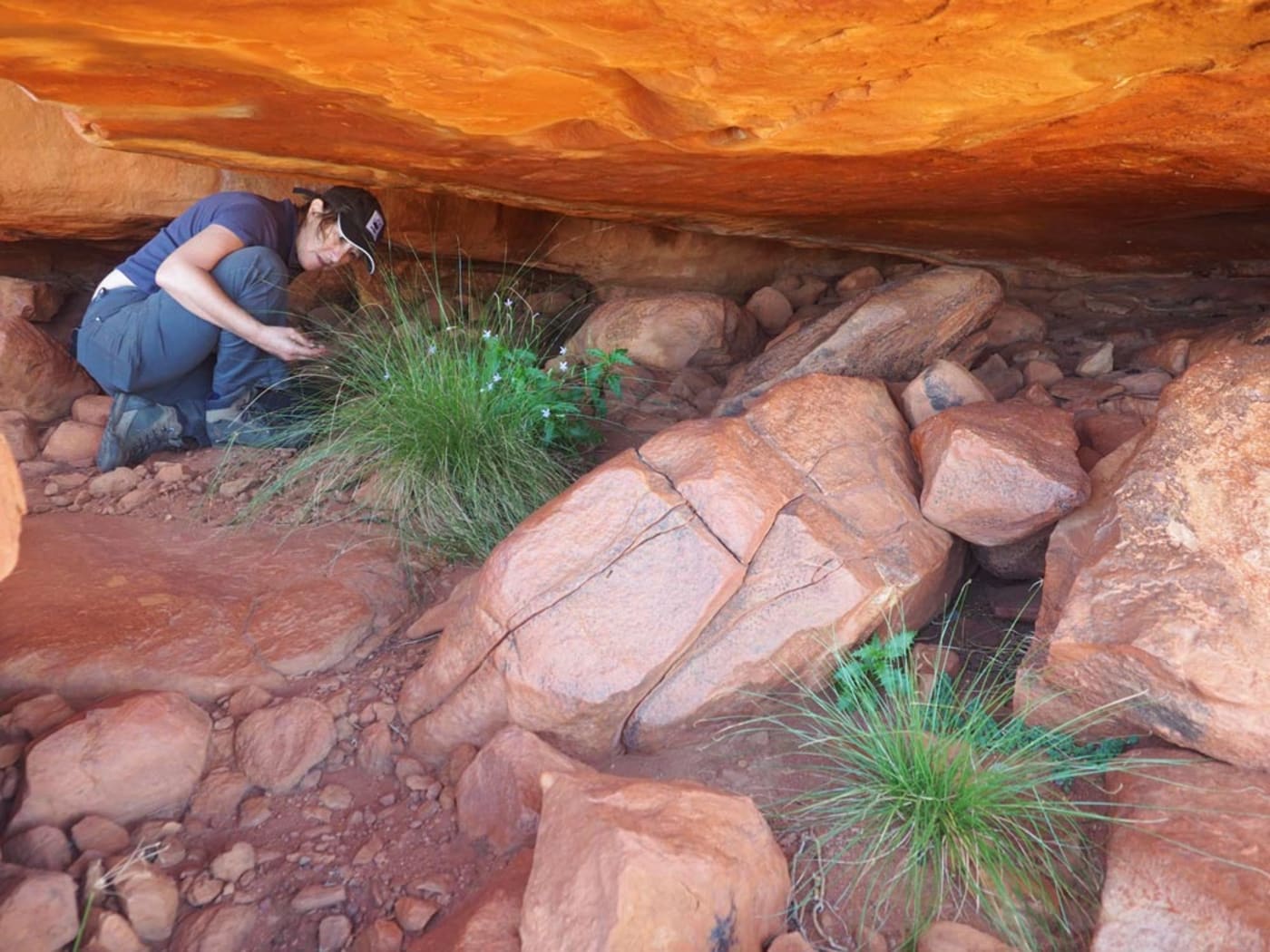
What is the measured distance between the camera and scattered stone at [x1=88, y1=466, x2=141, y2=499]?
356 cm

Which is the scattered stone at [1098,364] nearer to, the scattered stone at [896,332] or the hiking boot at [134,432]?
the scattered stone at [896,332]

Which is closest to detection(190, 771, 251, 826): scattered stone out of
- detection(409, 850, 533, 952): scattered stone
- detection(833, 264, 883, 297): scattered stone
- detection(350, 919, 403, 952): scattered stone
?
detection(350, 919, 403, 952): scattered stone

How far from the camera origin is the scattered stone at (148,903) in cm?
193

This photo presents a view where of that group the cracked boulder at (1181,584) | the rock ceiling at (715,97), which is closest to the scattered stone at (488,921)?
the cracked boulder at (1181,584)

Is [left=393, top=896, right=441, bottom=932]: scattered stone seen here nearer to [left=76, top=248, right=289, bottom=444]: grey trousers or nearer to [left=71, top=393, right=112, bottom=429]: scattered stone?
[left=76, top=248, right=289, bottom=444]: grey trousers

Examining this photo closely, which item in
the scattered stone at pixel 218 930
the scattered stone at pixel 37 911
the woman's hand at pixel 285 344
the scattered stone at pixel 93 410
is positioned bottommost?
the scattered stone at pixel 218 930

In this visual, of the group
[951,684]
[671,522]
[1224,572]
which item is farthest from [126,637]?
[1224,572]

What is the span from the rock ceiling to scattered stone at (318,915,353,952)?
1.69m

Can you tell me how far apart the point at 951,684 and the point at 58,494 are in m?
2.92

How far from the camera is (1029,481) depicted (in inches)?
97.5

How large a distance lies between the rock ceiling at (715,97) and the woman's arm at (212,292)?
13.6 inches

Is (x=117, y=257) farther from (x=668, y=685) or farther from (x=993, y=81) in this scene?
(x=993, y=81)

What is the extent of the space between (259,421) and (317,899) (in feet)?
7.29

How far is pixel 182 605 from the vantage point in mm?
2809
